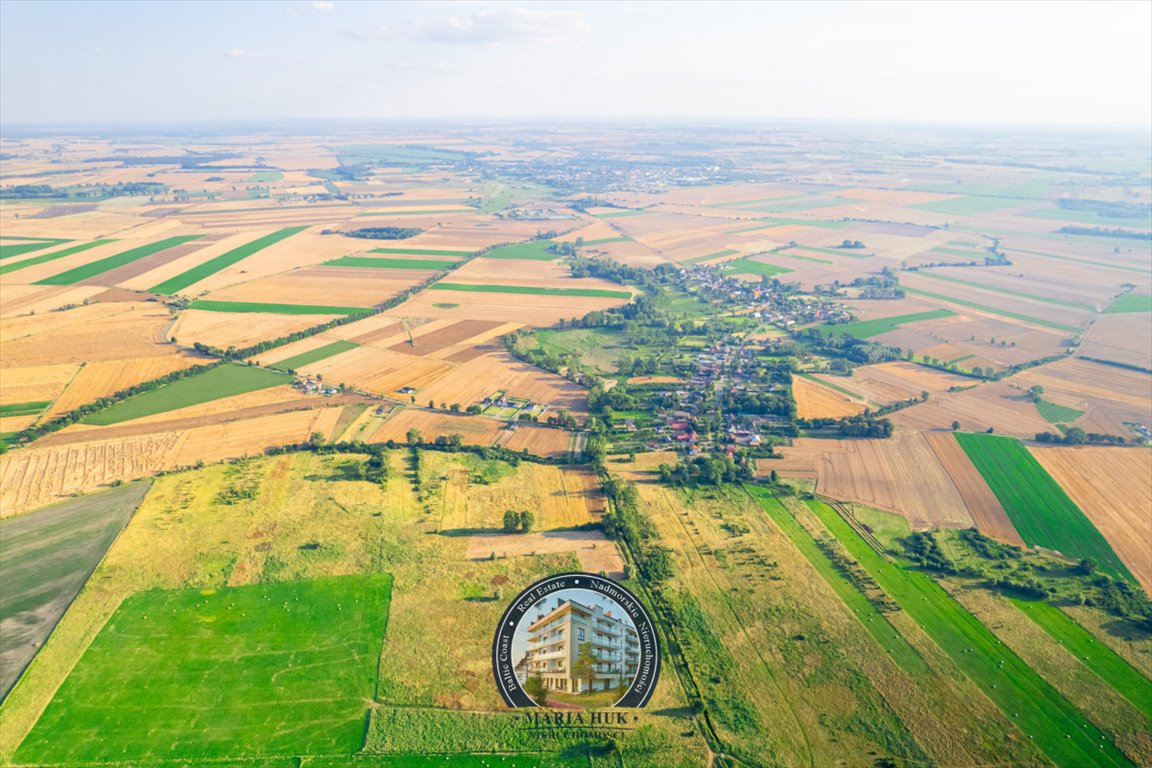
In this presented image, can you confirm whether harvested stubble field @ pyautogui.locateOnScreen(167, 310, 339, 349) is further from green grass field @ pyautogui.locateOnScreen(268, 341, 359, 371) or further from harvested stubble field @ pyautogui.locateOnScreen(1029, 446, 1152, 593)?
harvested stubble field @ pyautogui.locateOnScreen(1029, 446, 1152, 593)

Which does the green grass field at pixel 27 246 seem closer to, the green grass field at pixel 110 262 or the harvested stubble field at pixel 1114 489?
the green grass field at pixel 110 262

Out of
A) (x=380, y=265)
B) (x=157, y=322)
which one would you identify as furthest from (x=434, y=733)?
(x=380, y=265)

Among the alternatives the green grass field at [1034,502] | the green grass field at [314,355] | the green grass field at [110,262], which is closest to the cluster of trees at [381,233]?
the green grass field at [110,262]

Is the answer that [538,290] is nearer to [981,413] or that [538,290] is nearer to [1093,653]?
[981,413]

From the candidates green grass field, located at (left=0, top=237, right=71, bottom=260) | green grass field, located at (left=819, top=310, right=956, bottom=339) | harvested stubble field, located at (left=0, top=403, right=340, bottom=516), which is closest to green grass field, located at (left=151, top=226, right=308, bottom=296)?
green grass field, located at (left=0, top=237, right=71, bottom=260)

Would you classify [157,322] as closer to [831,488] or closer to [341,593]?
[341,593]
